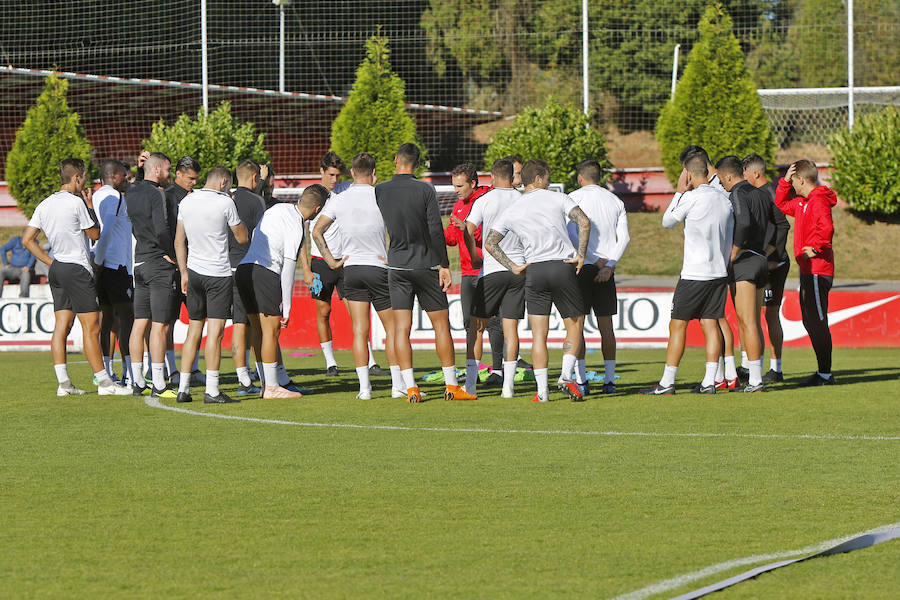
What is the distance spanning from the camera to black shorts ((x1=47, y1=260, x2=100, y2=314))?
37.8ft

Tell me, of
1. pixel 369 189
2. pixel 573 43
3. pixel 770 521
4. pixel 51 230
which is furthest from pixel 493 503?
pixel 573 43

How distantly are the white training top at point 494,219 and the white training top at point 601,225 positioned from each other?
0.60 meters

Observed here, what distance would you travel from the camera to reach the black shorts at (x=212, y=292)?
10883mm

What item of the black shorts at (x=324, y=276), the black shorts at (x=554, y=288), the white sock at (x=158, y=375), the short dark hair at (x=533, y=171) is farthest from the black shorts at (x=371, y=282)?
the black shorts at (x=324, y=276)

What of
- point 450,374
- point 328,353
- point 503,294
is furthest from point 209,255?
point 328,353

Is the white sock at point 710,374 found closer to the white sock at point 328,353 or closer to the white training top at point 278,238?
the white training top at point 278,238

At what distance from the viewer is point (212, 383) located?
441 inches

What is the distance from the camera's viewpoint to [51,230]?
37.6 feet

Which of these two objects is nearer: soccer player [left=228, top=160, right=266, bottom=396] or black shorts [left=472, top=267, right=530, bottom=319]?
black shorts [left=472, top=267, right=530, bottom=319]

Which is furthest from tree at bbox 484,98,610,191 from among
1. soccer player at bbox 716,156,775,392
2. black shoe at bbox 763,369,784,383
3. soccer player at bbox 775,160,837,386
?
soccer player at bbox 716,156,775,392

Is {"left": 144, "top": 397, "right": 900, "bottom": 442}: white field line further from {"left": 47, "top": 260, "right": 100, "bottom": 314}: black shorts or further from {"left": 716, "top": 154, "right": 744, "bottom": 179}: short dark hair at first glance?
{"left": 716, "top": 154, "right": 744, "bottom": 179}: short dark hair

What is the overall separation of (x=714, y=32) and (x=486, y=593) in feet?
105

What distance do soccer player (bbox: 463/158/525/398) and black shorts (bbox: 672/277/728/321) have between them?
1.40 m

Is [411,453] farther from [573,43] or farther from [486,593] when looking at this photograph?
[573,43]
